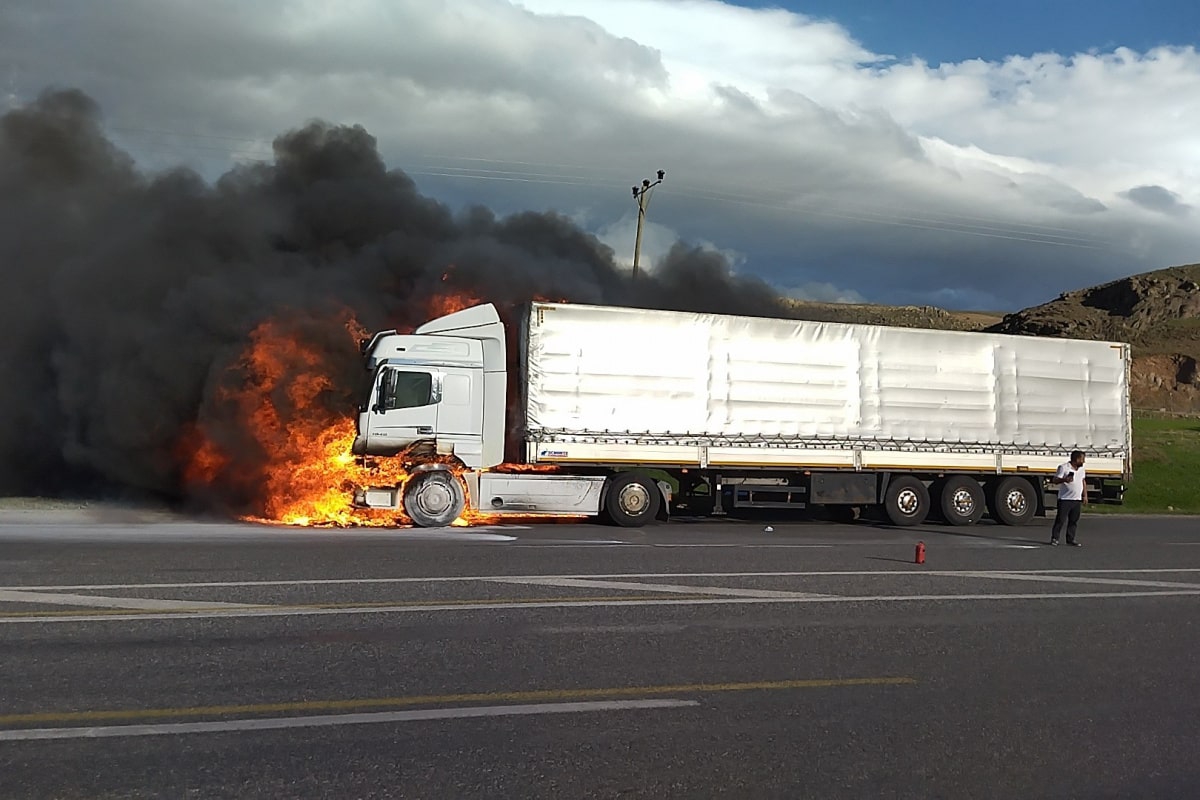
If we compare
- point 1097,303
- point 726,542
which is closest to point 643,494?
point 726,542

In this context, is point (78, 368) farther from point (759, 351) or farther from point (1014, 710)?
point (1014, 710)

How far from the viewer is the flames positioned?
18.1 meters

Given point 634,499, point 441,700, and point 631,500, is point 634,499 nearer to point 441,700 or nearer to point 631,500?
point 631,500

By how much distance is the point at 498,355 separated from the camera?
707 inches

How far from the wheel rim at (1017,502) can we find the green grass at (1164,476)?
7.78 meters

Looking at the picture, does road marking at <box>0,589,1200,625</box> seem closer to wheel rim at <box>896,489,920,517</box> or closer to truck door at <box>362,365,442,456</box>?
truck door at <box>362,365,442,456</box>

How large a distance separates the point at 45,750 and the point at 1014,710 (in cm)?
488

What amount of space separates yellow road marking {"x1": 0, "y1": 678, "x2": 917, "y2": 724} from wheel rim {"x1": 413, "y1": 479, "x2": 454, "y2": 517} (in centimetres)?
1132

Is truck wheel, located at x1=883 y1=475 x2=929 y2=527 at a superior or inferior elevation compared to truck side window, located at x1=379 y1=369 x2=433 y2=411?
inferior

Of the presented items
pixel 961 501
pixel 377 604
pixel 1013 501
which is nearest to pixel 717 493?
pixel 961 501

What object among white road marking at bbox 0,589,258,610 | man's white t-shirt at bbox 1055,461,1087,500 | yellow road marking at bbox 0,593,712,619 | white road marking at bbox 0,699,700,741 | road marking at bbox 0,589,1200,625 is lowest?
white road marking at bbox 0,699,700,741

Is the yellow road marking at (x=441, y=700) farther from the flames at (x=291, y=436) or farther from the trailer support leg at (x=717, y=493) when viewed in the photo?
the trailer support leg at (x=717, y=493)

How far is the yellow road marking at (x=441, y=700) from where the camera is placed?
525cm

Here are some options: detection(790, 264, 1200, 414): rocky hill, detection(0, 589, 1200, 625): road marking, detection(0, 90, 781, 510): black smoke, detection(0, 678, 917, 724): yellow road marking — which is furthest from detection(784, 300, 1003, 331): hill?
detection(0, 678, 917, 724): yellow road marking
